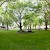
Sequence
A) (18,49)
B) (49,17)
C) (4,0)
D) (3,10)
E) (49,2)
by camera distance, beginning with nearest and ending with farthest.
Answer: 1. (18,49)
2. (4,0)
3. (49,2)
4. (3,10)
5. (49,17)

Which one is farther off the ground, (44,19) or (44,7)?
(44,7)

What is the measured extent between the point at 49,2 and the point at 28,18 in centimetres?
749

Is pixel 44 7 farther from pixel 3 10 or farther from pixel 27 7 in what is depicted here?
pixel 3 10

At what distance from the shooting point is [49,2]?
41906 mm

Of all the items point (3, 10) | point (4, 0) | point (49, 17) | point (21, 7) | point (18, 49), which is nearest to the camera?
point (18, 49)

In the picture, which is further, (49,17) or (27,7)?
(49,17)

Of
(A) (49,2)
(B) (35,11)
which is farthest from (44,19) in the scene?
(A) (49,2)

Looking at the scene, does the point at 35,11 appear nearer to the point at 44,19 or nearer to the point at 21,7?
the point at 21,7

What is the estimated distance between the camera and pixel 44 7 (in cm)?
5066

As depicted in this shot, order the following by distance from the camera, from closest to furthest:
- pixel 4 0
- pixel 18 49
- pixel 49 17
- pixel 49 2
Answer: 1. pixel 18 49
2. pixel 4 0
3. pixel 49 2
4. pixel 49 17

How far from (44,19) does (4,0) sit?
20120 mm

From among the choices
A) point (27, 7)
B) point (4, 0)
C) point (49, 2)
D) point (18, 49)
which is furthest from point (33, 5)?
point (18, 49)

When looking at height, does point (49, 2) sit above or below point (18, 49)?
above

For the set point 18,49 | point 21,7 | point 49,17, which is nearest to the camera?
point 18,49
